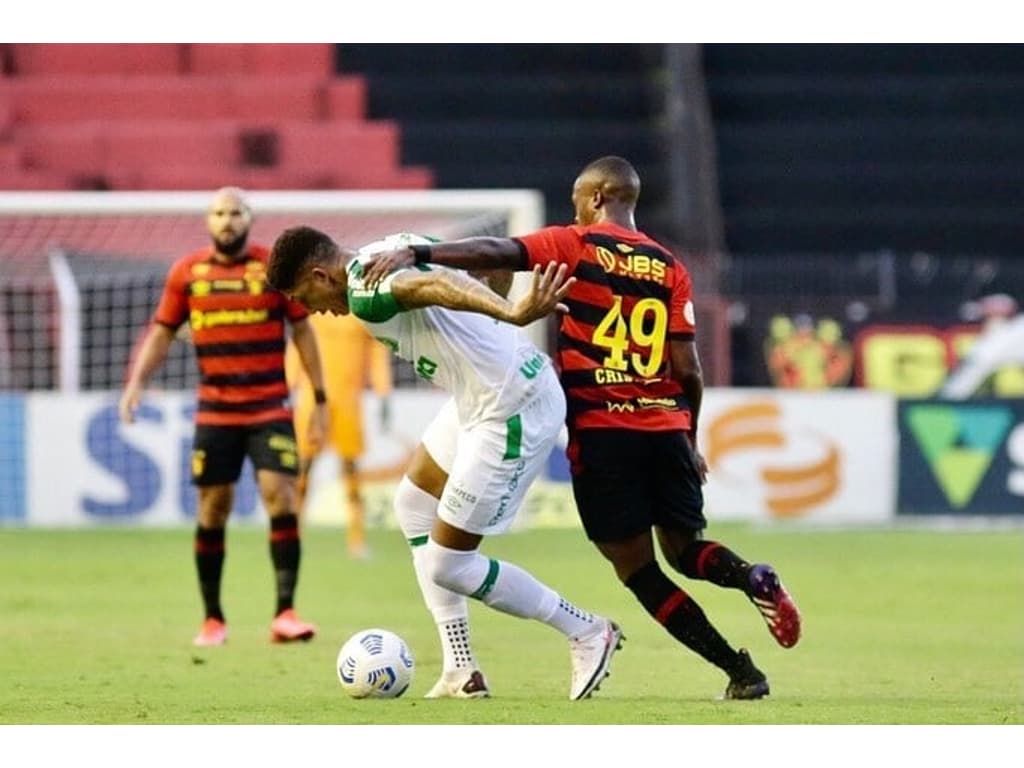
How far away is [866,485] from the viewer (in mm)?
16812

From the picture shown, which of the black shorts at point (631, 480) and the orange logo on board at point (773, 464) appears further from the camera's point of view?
the orange logo on board at point (773, 464)

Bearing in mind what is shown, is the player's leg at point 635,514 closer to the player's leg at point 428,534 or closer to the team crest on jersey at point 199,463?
the player's leg at point 428,534

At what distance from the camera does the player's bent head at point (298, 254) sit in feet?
21.1

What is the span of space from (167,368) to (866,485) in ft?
18.7

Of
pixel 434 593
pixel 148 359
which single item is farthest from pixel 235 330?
pixel 434 593

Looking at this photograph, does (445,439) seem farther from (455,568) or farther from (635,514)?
(635,514)

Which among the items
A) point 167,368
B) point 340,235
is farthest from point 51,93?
point 340,235

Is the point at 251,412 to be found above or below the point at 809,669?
above

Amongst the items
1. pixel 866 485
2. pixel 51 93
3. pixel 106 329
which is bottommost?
pixel 866 485

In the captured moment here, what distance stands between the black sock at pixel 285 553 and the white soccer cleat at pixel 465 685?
225cm

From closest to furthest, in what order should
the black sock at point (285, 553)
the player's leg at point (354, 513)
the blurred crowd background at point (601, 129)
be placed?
1. the black sock at point (285, 553)
2. the player's leg at point (354, 513)
3. the blurred crowd background at point (601, 129)

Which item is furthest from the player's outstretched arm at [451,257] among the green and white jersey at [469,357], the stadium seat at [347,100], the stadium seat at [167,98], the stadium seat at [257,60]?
the stadium seat at [257,60]

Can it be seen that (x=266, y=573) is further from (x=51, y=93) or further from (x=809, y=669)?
(x=51, y=93)

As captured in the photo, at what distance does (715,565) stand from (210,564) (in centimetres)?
319
